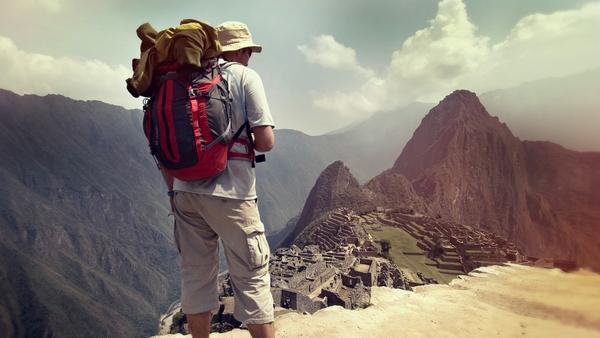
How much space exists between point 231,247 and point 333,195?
108m

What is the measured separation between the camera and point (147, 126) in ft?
11.1

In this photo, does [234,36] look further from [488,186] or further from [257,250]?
[488,186]

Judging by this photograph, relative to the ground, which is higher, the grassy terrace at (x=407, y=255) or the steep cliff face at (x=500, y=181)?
the steep cliff face at (x=500, y=181)

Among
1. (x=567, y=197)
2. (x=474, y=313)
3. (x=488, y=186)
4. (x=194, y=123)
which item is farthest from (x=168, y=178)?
A: (x=567, y=197)

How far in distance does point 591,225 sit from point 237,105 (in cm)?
15036

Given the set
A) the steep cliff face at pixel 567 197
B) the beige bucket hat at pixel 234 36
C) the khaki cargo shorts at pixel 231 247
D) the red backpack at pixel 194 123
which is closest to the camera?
the red backpack at pixel 194 123

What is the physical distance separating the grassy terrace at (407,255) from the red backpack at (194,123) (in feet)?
174

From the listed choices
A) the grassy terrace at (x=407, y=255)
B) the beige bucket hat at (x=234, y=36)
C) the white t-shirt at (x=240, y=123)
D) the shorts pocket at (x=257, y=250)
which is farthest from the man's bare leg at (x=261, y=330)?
the grassy terrace at (x=407, y=255)

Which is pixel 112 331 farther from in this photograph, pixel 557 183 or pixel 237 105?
pixel 557 183

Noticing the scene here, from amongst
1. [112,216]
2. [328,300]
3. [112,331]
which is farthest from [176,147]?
[112,216]

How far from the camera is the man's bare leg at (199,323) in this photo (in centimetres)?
359

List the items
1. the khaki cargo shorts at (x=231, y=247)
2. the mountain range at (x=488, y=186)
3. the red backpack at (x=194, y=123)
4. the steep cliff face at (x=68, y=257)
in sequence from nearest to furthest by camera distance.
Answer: the red backpack at (x=194, y=123)
the khaki cargo shorts at (x=231, y=247)
the steep cliff face at (x=68, y=257)
the mountain range at (x=488, y=186)

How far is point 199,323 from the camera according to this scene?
3607mm

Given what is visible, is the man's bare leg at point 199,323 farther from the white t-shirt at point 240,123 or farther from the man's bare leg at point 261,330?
the white t-shirt at point 240,123
